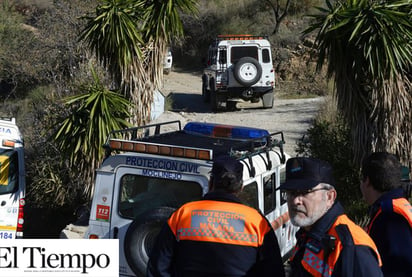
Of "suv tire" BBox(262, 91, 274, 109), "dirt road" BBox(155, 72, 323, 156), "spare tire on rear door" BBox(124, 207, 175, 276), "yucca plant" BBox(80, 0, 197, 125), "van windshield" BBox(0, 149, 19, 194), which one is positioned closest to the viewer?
"spare tire on rear door" BBox(124, 207, 175, 276)

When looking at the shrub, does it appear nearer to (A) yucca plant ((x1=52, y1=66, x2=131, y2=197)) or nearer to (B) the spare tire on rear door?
(A) yucca plant ((x1=52, y1=66, x2=131, y2=197))

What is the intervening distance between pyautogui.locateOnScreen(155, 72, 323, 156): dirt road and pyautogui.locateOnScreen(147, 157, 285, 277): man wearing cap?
8.90 meters

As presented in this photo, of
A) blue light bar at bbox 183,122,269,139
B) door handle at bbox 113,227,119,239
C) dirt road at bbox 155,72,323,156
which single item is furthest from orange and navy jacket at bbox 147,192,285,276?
dirt road at bbox 155,72,323,156

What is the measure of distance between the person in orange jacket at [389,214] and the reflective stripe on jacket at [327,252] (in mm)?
562

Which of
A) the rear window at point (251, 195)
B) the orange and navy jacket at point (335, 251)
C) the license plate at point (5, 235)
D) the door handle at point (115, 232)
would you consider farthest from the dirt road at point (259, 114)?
the orange and navy jacket at point (335, 251)

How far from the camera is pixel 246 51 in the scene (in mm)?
19344

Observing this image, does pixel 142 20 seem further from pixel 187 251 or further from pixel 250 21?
pixel 250 21

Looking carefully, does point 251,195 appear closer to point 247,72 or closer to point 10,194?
point 10,194

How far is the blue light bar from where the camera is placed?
6547mm

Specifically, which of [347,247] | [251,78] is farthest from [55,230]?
[251,78]

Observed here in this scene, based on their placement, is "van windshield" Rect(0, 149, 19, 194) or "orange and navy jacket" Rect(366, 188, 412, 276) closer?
"orange and navy jacket" Rect(366, 188, 412, 276)

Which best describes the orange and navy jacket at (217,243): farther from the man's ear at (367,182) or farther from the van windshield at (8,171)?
the van windshield at (8,171)

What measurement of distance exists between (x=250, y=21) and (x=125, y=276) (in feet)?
80.8

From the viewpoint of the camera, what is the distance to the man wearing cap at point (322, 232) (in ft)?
8.86
